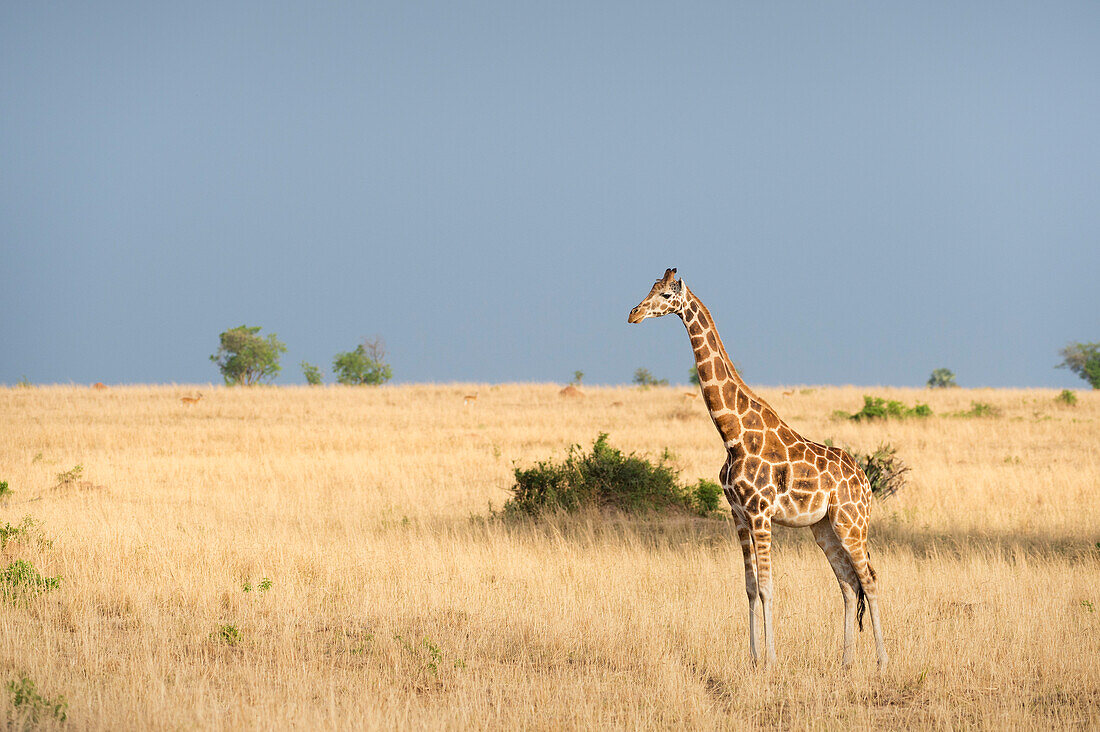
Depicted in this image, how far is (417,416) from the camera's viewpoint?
3147 cm

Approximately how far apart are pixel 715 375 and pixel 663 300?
765 mm

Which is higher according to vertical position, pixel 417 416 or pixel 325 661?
pixel 417 416

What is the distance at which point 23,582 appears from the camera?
915cm

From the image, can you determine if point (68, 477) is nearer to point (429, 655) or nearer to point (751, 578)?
point (429, 655)

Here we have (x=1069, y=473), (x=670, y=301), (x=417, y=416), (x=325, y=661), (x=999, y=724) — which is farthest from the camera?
(x=417, y=416)

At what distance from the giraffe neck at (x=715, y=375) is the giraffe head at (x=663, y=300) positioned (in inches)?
4.8

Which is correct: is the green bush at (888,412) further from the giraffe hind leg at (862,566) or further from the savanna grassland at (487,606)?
the giraffe hind leg at (862,566)

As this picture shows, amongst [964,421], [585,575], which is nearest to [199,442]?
[585,575]

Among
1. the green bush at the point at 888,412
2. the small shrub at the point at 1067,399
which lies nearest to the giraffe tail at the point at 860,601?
the green bush at the point at 888,412

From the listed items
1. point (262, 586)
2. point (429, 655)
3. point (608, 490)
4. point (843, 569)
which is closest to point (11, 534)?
point (262, 586)

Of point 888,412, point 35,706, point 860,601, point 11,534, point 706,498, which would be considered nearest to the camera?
point 35,706

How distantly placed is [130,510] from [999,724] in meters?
12.5

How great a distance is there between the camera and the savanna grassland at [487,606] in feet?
20.3

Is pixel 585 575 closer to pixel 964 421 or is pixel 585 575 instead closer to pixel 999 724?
pixel 999 724
